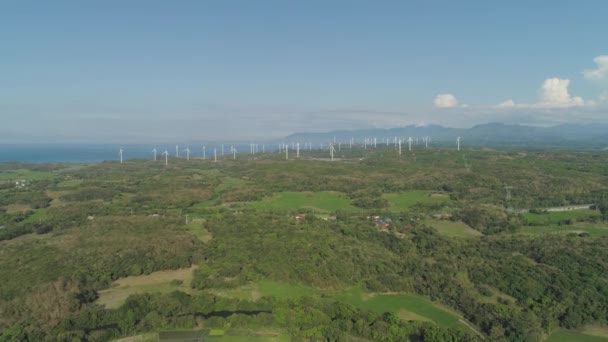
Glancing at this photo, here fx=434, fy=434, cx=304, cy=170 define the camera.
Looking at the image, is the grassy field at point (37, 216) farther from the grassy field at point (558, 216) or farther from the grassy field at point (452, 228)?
the grassy field at point (558, 216)

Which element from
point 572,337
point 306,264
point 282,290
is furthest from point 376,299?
point 572,337

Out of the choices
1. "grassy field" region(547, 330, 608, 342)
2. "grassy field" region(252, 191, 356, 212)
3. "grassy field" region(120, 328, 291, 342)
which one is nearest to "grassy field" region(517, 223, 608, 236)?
"grassy field" region(547, 330, 608, 342)

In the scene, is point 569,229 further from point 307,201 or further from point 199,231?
point 199,231

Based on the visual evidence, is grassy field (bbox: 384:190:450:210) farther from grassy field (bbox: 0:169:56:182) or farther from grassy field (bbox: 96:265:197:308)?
grassy field (bbox: 0:169:56:182)

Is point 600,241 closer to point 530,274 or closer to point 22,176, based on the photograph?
point 530,274

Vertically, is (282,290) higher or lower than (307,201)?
lower
